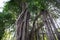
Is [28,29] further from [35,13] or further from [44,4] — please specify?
[44,4]

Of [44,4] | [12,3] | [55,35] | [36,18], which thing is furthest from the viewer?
[12,3]

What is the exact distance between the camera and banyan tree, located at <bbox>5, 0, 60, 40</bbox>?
11.6 ft

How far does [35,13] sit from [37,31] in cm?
43

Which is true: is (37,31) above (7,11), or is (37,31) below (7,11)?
below

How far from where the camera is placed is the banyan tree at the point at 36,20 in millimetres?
3545

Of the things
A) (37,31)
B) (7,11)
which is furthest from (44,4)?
(7,11)

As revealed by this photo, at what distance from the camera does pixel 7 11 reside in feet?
16.4

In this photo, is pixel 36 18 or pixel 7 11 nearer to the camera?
pixel 36 18

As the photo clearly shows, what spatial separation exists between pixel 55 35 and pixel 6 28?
7.89ft

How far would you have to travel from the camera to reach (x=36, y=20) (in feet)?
13.2

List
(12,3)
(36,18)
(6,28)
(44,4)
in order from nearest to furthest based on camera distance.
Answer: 1. (44,4)
2. (36,18)
3. (12,3)
4. (6,28)

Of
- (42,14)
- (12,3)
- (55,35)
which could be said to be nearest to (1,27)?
(12,3)

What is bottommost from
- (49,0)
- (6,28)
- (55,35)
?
(55,35)

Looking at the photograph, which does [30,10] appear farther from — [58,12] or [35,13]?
[58,12]
